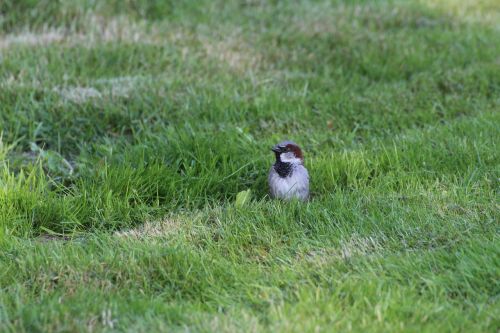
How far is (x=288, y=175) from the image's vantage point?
15.0 ft

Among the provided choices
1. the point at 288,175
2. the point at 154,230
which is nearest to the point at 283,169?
the point at 288,175

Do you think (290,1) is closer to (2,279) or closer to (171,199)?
(171,199)

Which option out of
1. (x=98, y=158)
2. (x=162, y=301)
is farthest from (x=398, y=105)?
(x=162, y=301)

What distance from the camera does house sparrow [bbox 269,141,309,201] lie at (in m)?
4.54

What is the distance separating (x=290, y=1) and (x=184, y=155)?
4372mm

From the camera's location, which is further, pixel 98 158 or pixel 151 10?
pixel 151 10

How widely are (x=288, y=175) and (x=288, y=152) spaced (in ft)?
0.69

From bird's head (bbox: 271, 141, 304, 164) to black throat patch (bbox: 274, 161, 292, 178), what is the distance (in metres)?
0.03

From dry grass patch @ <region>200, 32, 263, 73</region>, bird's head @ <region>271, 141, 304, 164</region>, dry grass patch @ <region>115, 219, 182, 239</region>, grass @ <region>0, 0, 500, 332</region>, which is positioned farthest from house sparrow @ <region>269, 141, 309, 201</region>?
dry grass patch @ <region>200, 32, 263, 73</region>

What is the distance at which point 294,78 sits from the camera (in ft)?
21.9

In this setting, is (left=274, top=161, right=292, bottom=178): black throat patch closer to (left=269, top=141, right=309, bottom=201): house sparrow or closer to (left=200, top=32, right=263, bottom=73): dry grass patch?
(left=269, top=141, right=309, bottom=201): house sparrow

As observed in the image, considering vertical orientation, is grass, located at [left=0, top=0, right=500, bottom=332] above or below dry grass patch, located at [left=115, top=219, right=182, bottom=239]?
above

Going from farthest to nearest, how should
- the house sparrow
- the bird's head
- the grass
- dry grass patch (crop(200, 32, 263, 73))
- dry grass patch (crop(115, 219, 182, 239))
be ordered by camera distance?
1. dry grass patch (crop(200, 32, 263, 73))
2. the bird's head
3. the house sparrow
4. dry grass patch (crop(115, 219, 182, 239))
5. the grass

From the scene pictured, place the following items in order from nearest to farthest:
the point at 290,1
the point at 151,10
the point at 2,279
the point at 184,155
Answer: the point at 2,279 < the point at 184,155 < the point at 151,10 < the point at 290,1
